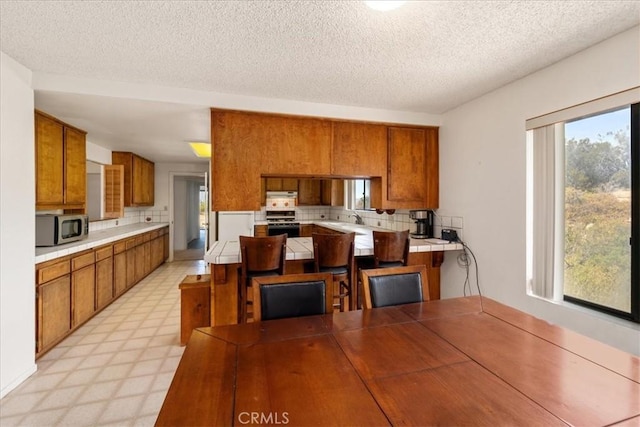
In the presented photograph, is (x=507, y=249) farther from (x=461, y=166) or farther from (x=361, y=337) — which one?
(x=361, y=337)

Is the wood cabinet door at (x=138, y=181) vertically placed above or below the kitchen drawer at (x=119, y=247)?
above

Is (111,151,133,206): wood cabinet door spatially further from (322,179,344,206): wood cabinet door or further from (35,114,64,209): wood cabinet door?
(322,179,344,206): wood cabinet door

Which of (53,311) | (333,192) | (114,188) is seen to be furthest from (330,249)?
(114,188)

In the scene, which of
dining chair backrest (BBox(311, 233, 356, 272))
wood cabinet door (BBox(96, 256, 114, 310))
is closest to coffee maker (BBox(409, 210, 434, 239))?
dining chair backrest (BBox(311, 233, 356, 272))

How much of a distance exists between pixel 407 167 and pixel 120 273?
3.99 meters

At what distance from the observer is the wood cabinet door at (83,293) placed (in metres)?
2.83

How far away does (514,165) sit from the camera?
89.8 inches

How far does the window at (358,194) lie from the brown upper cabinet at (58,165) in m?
3.55

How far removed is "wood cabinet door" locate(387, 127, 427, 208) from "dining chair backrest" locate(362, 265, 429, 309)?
58.0 inches

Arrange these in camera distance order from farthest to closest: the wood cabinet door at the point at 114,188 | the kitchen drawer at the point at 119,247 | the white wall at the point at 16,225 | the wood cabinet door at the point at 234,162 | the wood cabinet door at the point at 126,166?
the wood cabinet door at the point at 126,166
the wood cabinet door at the point at 114,188
the kitchen drawer at the point at 119,247
the wood cabinet door at the point at 234,162
the white wall at the point at 16,225

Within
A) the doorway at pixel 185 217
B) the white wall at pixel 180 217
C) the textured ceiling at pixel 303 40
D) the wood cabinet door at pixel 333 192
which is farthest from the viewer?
the white wall at pixel 180 217

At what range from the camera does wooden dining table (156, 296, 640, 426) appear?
2.43ft

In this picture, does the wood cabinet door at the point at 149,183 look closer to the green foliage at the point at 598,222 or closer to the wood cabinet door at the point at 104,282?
the wood cabinet door at the point at 104,282

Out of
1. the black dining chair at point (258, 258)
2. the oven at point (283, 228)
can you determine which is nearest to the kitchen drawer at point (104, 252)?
the black dining chair at point (258, 258)
